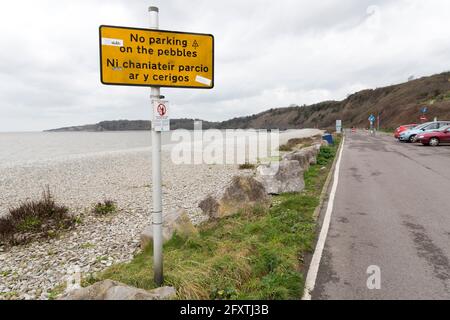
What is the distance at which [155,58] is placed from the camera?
342cm

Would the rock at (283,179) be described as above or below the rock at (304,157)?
below

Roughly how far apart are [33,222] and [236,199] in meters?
5.80

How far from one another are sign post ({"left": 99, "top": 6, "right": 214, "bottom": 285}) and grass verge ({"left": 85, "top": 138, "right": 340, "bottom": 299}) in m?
0.64

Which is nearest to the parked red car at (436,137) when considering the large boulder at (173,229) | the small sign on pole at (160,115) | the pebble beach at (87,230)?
the pebble beach at (87,230)

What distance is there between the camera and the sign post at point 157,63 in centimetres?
327

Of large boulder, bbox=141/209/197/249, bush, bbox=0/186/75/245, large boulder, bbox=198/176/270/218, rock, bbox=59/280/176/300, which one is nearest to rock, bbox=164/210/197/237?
large boulder, bbox=141/209/197/249

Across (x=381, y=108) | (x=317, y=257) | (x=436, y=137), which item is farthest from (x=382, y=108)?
(x=317, y=257)

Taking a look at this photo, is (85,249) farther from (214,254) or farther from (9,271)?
(214,254)

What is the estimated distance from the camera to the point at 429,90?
251 feet

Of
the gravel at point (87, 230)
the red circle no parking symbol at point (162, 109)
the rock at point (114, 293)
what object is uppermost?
the red circle no parking symbol at point (162, 109)

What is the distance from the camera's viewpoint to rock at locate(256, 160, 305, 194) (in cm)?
924

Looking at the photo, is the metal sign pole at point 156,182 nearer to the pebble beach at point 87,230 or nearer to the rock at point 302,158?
the pebble beach at point 87,230

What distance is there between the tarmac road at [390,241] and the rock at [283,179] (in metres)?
1.36
